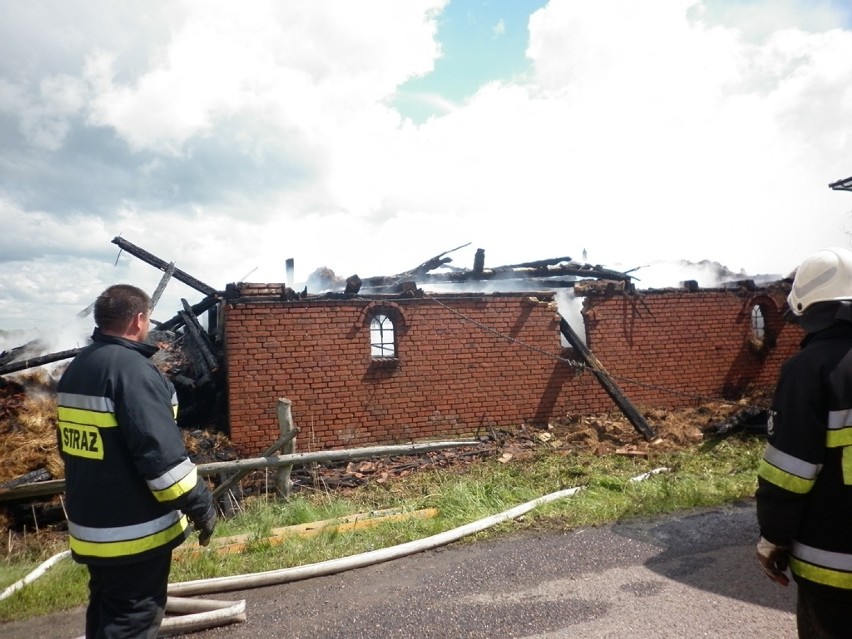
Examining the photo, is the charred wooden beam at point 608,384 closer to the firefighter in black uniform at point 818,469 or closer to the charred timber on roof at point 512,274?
the charred timber on roof at point 512,274

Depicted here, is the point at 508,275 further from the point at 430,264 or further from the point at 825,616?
the point at 825,616

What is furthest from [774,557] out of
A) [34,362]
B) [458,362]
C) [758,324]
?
[758,324]

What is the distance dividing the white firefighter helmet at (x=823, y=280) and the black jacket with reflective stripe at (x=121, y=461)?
2544mm

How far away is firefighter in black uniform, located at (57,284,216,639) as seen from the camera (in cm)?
236

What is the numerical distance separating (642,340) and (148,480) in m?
9.66

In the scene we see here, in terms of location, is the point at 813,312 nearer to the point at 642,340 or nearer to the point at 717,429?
the point at 717,429

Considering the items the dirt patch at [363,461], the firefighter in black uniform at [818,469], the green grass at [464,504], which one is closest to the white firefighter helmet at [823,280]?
the firefighter in black uniform at [818,469]

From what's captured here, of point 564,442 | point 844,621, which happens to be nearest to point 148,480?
point 844,621

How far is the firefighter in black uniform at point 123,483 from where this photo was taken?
236cm

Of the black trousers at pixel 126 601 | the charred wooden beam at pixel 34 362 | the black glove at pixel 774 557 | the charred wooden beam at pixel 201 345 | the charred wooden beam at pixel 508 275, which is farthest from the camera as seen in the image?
the charred wooden beam at pixel 508 275

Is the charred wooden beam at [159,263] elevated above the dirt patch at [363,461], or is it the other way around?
the charred wooden beam at [159,263]

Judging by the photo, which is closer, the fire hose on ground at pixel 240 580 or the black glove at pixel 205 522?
the black glove at pixel 205 522

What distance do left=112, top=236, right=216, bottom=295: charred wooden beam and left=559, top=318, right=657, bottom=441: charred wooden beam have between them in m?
6.49

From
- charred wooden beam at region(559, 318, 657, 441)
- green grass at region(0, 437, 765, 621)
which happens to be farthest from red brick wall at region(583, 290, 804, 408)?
green grass at region(0, 437, 765, 621)
